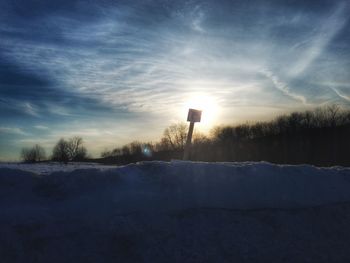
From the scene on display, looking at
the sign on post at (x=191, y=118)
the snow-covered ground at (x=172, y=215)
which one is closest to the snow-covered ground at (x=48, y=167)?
the snow-covered ground at (x=172, y=215)

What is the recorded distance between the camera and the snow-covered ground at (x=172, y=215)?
3.38m

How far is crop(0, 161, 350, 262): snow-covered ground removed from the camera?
3.38m

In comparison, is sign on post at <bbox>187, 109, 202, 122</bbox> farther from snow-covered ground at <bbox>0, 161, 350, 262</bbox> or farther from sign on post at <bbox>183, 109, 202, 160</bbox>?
snow-covered ground at <bbox>0, 161, 350, 262</bbox>

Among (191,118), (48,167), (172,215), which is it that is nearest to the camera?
(172,215)

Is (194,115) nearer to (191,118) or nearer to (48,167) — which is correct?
(191,118)

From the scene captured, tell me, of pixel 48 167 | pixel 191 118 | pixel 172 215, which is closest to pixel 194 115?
pixel 191 118

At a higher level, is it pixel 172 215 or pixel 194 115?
pixel 194 115

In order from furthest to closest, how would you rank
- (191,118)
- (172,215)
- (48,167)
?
(48,167) < (191,118) < (172,215)

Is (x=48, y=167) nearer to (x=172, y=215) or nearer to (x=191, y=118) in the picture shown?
(x=191, y=118)

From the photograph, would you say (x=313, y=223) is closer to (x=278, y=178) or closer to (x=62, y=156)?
(x=278, y=178)

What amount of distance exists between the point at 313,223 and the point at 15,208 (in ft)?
9.72

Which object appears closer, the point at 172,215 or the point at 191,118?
the point at 172,215

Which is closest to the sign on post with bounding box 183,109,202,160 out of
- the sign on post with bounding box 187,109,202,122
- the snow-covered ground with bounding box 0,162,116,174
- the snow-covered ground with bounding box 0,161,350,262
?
the sign on post with bounding box 187,109,202,122

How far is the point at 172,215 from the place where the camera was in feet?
12.5
